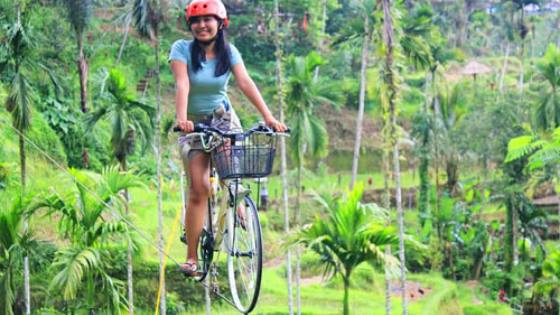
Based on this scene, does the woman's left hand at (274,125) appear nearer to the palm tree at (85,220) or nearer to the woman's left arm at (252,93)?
the woman's left arm at (252,93)

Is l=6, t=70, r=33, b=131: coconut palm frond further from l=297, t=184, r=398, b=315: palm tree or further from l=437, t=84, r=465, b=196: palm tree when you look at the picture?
l=437, t=84, r=465, b=196: palm tree

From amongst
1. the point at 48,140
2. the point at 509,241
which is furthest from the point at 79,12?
the point at 509,241

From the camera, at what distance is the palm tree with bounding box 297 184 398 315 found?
68.9 feet

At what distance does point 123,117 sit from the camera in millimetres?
25766

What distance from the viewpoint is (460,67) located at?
2623 inches

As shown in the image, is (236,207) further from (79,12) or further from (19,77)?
(79,12)

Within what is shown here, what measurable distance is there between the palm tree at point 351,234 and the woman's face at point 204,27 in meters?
14.1

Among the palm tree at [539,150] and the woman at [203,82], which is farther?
the palm tree at [539,150]

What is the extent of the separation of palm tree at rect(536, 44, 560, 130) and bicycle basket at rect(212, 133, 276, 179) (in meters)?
32.0

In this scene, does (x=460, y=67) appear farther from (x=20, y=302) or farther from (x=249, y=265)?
(x=249, y=265)

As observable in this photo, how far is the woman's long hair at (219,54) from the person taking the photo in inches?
277

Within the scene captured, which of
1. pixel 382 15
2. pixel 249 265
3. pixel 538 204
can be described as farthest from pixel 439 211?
pixel 249 265

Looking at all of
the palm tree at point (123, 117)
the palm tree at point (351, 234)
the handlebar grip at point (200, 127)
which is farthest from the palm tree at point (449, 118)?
the handlebar grip at point (200, 127)

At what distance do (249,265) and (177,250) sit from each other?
2544 centimetres
